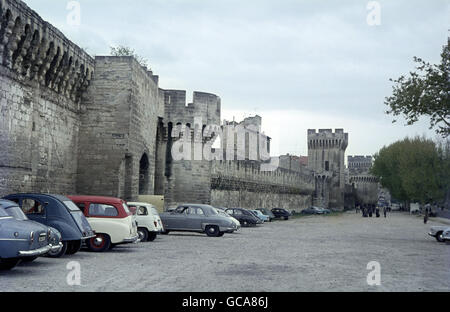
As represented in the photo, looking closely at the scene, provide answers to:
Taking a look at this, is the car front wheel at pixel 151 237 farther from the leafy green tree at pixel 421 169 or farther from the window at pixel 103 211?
the leafy green tree at pixel 421 169

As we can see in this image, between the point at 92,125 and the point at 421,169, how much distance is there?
4673 cm

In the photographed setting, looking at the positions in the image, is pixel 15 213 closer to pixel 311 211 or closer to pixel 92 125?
pixel 92 125

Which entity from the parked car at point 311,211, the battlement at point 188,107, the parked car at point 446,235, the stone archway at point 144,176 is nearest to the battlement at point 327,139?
the parked car at point 311,211

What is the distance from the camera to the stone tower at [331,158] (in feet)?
298

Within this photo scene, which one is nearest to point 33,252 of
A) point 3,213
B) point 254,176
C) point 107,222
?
point 3,213

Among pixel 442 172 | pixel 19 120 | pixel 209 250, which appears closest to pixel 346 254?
pixel 209 250

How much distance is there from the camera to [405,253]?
606 inches

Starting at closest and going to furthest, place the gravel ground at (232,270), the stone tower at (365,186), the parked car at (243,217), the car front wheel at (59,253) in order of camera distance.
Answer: the gravel ground at (232,270), the car front wheel at (59,253), the parked car at (243,217), the stone tower at (365,186)

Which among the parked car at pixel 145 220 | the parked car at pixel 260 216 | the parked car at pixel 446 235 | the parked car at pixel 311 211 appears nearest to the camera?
the parked car at pixel 145 220

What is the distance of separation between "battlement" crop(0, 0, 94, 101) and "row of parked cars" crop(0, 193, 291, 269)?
5.35 metres

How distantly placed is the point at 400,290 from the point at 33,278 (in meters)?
5.98

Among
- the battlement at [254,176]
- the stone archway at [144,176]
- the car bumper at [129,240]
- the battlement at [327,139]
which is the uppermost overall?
the battlement at [327,139]

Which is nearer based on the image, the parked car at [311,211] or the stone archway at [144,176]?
the stone archway at [144,176]
